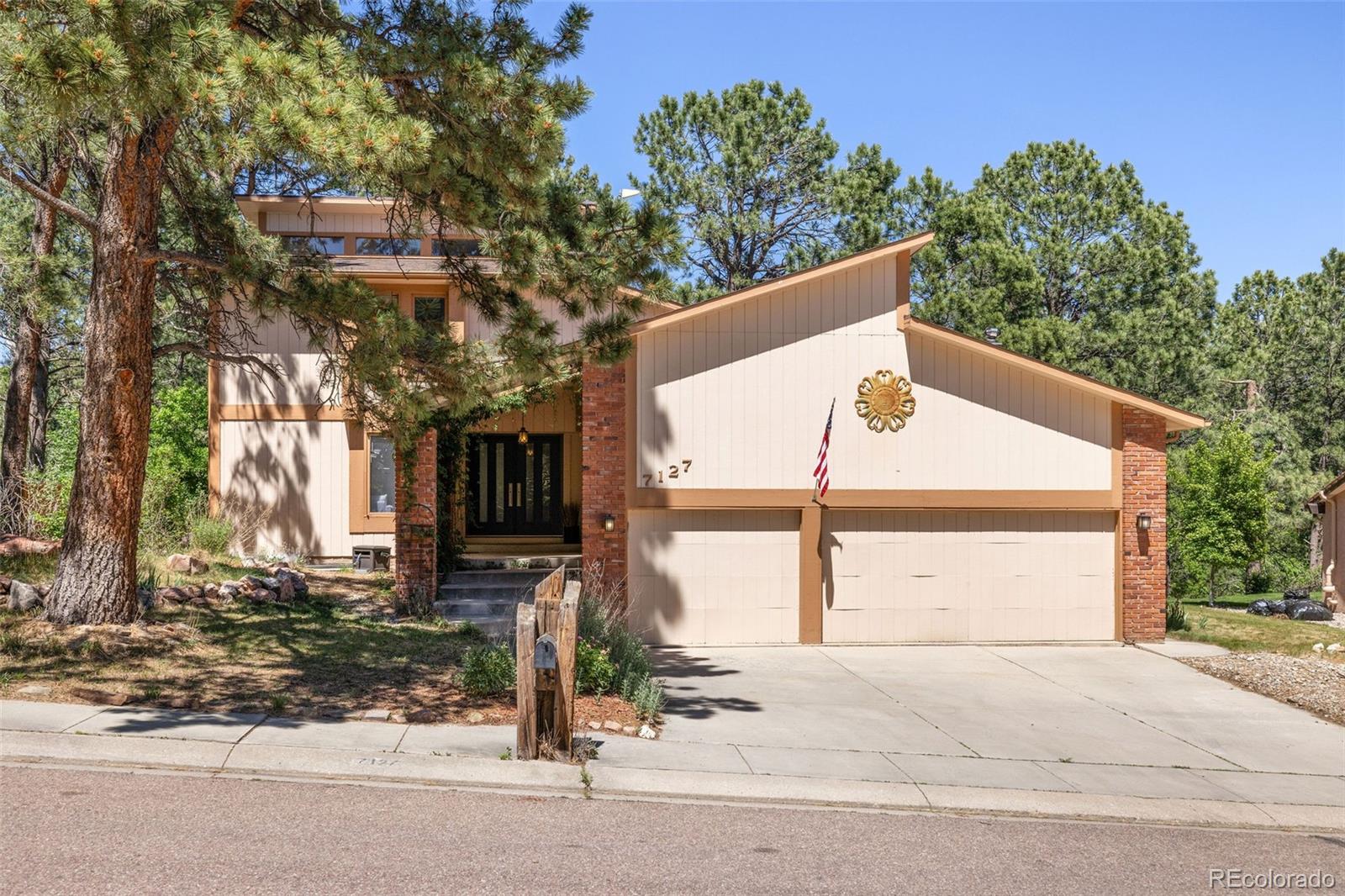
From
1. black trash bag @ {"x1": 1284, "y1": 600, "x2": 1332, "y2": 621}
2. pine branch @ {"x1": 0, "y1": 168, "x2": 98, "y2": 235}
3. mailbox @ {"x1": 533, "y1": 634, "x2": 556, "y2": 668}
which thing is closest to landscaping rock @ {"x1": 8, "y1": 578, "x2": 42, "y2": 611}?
pine branch @ {"x1": 0, "y1": 168, "x2": 98, "y2": 235}

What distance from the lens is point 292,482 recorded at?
20.2m

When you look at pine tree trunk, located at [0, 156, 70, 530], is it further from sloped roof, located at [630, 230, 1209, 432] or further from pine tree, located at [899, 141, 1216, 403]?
pine tree, located at [899, 141, 1216, 403]

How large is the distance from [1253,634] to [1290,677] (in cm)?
499

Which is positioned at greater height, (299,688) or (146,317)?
(146,317)

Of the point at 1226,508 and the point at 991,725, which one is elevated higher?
the point at 1226,508

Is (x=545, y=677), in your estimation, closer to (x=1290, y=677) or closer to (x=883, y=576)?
(x=883, y=576)

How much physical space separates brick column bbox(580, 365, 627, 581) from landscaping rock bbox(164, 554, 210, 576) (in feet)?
18.6

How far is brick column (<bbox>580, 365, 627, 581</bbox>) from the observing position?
15445 mm

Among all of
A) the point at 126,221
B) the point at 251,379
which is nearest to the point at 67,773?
the point at 126,221

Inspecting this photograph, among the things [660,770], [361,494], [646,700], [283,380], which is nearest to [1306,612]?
[361,494]

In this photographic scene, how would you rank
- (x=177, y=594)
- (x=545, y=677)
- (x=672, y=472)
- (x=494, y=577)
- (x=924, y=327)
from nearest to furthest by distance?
(x=545, y=677) < (x=177, y=594) < (x=672, y=472) < (x=924, y=327) < (x=494, y=577)

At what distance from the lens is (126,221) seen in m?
10.8

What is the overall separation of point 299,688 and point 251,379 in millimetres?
11815

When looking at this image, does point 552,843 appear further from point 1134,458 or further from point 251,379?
point 251,379
